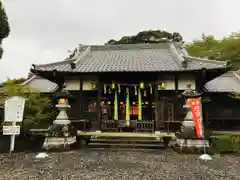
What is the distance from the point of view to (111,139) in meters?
11.9

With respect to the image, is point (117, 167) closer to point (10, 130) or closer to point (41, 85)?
point (10, 130)

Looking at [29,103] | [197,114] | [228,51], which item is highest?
[228,51]

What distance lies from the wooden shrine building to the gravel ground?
3655 millimetres

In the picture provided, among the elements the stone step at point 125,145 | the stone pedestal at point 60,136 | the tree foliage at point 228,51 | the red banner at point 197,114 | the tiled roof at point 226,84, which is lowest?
the stone step at point 125,145

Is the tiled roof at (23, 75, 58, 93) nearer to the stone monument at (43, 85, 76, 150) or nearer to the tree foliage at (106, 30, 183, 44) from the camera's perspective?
the stone monument at (43, 85, 76, 150)

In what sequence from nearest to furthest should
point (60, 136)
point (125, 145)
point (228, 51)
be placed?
point (60, 136) → point (125, 145) → point (228, 51)

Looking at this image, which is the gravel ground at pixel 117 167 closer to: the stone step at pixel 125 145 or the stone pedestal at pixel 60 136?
the stone pedestal at pixel 60 136

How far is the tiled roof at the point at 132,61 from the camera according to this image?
42.3ft

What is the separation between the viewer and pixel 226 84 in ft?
54.7

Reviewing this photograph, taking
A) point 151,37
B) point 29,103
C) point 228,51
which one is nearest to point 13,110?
point 29,103

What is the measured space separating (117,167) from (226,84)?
510 inches

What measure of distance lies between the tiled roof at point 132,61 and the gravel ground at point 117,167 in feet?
17.5

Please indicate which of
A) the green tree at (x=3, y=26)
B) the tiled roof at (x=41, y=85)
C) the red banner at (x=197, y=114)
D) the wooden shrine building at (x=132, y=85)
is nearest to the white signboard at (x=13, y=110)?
the green tree at (x=3, y=26)

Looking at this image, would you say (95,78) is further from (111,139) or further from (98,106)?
(111,139)
